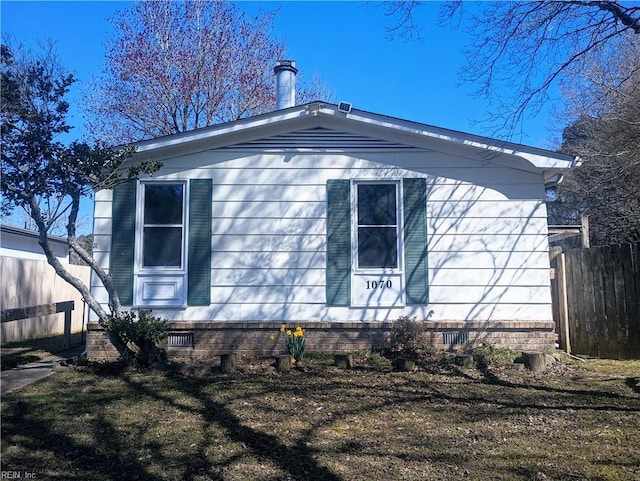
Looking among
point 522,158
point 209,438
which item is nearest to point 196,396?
point 209,438

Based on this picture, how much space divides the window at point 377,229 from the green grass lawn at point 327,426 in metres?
1.98

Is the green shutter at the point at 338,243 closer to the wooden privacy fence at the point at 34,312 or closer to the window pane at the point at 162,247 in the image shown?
the window pane at the point at 162,247

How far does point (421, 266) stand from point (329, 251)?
1.55m

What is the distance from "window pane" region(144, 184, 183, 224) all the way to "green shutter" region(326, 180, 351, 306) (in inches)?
101

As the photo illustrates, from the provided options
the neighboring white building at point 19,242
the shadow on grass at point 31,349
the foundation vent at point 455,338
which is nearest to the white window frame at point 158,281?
the shadow on grass at point 31,349

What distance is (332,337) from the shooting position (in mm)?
8406

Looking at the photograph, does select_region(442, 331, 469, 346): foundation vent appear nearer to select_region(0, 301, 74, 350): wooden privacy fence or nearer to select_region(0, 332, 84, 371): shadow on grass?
select_region(0, 301, 74, 350): wooden privacy fence

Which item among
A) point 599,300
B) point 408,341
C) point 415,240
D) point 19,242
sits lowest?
point 408,341

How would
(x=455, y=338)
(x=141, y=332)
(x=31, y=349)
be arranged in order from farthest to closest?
(x=31, y=349)
(x=455, y=338)
(x=141, y=332)

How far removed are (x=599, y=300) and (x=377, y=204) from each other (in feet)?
13.2

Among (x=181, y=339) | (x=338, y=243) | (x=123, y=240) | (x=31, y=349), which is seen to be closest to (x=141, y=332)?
(x=181, y=339)

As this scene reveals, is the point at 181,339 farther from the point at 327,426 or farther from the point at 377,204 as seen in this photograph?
the point at 327,426

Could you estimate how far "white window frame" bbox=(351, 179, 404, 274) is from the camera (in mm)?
8531

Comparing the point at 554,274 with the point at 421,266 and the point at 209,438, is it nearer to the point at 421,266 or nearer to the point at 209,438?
the point at 421,266
